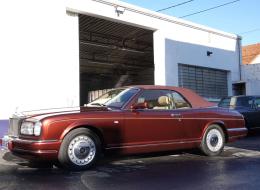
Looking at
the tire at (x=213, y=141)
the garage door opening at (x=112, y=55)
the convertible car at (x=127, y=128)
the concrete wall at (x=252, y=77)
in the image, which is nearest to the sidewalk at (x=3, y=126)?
the convertible car at (x=127, y=128)

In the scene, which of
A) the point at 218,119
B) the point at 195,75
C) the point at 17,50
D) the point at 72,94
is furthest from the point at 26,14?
the point at 195,75

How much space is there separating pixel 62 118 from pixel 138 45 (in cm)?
1597

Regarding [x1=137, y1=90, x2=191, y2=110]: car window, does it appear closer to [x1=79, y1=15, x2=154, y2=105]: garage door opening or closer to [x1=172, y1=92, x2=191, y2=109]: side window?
[x1=172, y1=92, x2=191, y2=109]: side window

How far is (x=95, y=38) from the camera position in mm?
20516

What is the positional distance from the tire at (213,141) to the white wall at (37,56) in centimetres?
532

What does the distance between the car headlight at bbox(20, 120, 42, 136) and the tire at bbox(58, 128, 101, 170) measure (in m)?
0.44

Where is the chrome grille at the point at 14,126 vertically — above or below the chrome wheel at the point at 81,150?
above

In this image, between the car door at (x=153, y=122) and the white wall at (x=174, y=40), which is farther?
the white wall at (x=174, y=40)

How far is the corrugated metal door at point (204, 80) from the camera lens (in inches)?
750

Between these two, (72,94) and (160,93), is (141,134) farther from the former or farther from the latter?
(72,94)

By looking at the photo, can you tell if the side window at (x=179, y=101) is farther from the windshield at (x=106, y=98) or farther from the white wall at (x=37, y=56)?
the white wall at (x=37, y=56)

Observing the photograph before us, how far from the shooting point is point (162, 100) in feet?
28.9

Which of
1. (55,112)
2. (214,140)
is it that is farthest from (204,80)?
(55,112)

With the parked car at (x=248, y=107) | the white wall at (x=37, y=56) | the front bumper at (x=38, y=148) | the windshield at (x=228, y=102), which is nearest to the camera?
the front bumper at (x=38, y=148)
